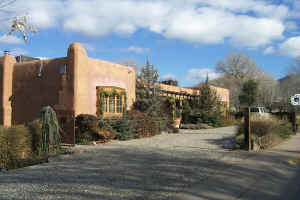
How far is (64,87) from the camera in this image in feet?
47.9

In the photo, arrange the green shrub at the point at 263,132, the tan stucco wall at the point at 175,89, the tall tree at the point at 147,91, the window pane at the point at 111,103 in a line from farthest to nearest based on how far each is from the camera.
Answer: the tan stucco wall at the point at 175,89 → the tall tree at the point at 147,91 → the window pane at the point at 111,103 → the green shrub at the point at 263,132

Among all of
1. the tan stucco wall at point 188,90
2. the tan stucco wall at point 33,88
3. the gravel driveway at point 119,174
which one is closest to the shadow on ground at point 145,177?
the gravel driveway at point 119,174

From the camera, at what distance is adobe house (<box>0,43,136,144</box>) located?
1434 centimetres

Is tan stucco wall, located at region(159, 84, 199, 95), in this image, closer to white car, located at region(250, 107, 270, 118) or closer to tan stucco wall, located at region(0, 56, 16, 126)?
white car, located at region(250, 107, 270, 118)

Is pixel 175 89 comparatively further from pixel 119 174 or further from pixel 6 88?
pixel 119 174

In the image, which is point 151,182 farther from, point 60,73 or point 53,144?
point 60,73

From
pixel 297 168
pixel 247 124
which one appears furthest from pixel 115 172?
pixel 247 124

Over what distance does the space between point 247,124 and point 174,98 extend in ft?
42.6

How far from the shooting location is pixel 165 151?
11.6 meters

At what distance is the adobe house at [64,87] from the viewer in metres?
14.3

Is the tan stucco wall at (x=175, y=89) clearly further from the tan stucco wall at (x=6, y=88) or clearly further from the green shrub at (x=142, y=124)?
the tan stucco wall at (x=6, y=88)

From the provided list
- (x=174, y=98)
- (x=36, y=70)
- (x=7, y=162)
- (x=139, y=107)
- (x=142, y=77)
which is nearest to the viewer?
(x=7, y=162)

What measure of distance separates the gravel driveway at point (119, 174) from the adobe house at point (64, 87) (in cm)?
370

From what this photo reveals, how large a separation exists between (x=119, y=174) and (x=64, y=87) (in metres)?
8.06
